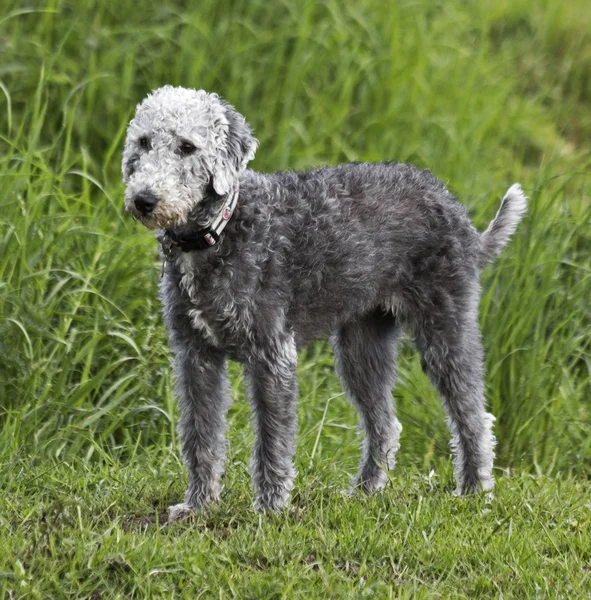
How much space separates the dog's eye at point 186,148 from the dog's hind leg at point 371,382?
147 cm

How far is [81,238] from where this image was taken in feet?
20.0

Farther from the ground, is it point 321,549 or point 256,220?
point 256,220

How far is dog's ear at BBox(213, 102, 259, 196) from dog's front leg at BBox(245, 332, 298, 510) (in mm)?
692

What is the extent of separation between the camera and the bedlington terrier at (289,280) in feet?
14.0

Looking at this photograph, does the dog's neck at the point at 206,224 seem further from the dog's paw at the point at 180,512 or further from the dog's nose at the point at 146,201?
the dog's paw at the point at 180,512

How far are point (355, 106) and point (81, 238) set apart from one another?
127 inches

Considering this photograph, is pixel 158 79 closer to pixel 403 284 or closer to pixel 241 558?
pixel 403 284

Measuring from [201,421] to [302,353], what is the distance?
215 cm

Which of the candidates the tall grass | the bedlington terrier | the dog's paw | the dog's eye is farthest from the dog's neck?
the tall grass

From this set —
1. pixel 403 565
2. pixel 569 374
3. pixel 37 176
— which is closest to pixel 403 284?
pixel 403 565

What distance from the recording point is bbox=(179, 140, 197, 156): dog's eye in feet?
13.8

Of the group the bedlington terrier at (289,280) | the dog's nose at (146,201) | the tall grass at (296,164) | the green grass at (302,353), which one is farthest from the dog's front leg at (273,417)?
the dog's nose at (146,201)

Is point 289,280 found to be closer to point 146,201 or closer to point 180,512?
point 146,201

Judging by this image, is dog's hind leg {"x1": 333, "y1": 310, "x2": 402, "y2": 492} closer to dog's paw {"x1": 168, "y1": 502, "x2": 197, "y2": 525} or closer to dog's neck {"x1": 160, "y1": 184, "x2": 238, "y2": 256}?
dog's paw {"x1": 168, "y1": 502, "x2": 197, "y2": 525}
